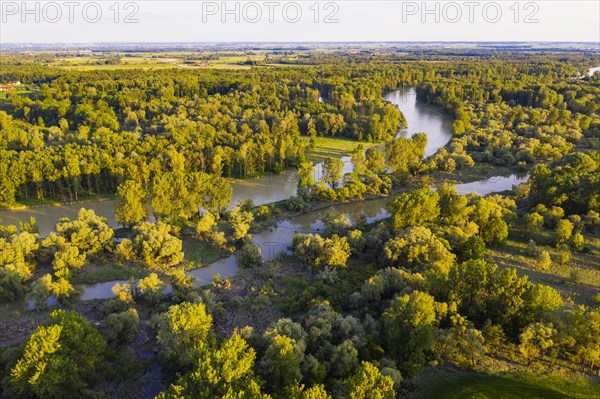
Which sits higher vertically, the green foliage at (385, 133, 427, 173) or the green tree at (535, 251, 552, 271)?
the green foliage at (385, 133, 427, 173)

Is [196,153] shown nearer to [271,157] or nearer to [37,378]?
[271,157]

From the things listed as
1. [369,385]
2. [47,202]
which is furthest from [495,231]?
[47,202]

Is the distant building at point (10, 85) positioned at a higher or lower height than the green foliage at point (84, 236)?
higher

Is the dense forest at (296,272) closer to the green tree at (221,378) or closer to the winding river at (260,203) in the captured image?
the green tree at (221,378)

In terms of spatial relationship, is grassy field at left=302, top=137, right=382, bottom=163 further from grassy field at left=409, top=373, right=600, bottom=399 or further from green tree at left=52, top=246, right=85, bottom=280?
grassy field at left=409, top=373, right=600, bottom=399

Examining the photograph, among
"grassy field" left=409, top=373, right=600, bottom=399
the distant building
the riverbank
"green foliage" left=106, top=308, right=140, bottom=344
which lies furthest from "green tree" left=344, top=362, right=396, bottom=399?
the distant building

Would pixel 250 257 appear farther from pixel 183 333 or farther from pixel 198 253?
pixel 183 333

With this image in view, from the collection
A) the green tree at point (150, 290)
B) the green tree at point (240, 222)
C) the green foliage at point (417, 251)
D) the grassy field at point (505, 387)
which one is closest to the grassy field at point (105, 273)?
the green tree at point (150, 290)
